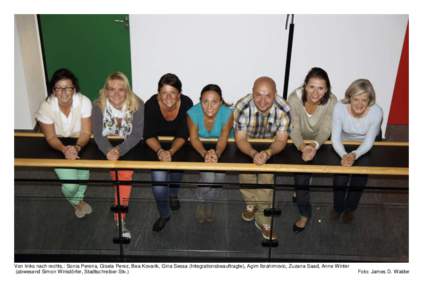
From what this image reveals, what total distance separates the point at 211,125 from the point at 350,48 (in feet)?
7.91

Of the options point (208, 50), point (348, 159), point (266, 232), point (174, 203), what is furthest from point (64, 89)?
point (208, 50)

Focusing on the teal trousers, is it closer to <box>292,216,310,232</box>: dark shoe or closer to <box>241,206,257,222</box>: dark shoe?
<box>241,206,257,222</box>: dark shoe

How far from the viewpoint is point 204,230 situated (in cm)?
372

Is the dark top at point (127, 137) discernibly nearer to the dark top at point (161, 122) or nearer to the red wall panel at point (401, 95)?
the dark top at point (161, 122)

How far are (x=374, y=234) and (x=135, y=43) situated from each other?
3267 millimetres

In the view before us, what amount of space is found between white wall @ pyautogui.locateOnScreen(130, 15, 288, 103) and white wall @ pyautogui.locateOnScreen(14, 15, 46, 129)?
3.48 ft

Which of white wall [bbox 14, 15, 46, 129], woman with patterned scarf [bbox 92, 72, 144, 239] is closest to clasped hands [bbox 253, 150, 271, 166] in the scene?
woman with patterned scarf [bbox 92, 72, 144, 239]

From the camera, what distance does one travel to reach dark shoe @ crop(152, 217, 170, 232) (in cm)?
370

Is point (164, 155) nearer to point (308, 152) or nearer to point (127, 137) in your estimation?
point (127, 137)

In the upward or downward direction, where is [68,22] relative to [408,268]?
upward

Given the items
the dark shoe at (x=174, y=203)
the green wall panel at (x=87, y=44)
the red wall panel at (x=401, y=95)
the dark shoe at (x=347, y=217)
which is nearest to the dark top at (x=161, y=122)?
the dark shoe at (x=174, y=203)

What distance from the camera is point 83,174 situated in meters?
3.73

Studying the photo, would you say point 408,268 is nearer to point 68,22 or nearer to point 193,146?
point 193,146

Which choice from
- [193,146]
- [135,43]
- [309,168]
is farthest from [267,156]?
[135,43]
